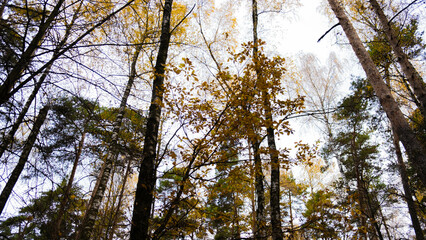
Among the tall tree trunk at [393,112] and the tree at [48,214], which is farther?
the tall tree trunk at [393,112]

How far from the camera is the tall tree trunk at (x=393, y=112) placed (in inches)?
118

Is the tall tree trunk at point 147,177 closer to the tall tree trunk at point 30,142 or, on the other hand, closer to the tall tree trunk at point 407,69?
the tall tree trunk at point 30,142

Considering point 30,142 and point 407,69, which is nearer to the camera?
point 30,142

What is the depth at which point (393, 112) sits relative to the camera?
3.41 meters

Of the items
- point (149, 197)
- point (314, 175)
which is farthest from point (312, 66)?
point (149, 197)

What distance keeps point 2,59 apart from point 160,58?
182 centimetres

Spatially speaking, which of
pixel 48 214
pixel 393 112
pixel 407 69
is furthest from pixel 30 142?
pixel 407 69

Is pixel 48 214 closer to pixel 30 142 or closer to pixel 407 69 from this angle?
pixel 30 142

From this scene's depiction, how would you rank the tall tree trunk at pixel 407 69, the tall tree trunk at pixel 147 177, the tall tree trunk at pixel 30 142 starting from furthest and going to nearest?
the tall tree trunk at pixel 407 69 → the tall tree trunk at pixel 147 177 → the tall tree trunk at pixel 30 142

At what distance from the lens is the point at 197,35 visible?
360 inches

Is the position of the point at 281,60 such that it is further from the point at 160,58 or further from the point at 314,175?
the point at 314,175

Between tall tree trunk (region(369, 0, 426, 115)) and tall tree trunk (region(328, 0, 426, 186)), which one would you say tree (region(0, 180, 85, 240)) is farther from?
tall tree trunk (region(369, 0, 426, 115))

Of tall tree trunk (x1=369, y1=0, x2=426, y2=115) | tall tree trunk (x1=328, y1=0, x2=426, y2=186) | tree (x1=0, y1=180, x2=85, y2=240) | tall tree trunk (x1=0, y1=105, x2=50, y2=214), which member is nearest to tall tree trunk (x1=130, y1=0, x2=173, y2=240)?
tree (x1=0, y1=180, x2=85, y2=240)

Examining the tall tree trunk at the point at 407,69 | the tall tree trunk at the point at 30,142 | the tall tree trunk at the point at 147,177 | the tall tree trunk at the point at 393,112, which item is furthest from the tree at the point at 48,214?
the tall tree trunk at the point at 407,69
